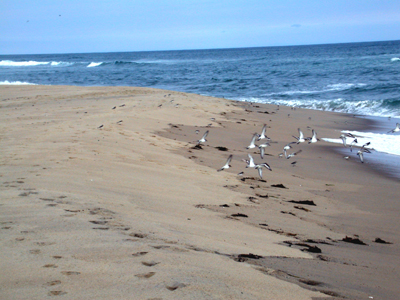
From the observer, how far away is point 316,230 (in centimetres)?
570

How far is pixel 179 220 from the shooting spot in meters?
4.99

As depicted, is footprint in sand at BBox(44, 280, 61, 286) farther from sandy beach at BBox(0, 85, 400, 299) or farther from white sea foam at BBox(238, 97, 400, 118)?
white sea foam at BBox(238, 97, 400, 118)

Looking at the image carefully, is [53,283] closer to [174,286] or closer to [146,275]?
[146,275]

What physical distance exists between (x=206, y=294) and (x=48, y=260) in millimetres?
1366

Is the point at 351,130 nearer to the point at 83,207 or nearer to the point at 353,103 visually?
the point at 353,103

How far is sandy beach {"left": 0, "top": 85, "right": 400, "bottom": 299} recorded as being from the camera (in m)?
3.27

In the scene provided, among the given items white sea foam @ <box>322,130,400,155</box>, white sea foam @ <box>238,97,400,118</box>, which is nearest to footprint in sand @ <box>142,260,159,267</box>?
white sea foam @ <box>322,130,400,155</box>

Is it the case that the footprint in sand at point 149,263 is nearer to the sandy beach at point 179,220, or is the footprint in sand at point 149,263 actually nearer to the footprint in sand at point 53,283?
the sandy beach at point 179,220

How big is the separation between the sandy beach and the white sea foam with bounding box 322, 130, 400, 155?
173 centimetres

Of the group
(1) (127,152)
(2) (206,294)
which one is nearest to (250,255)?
(2) (206,294)

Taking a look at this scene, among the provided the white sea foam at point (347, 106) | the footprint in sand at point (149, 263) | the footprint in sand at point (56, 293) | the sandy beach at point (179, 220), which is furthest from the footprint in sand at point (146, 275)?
the white sea foam at point (347, 106)

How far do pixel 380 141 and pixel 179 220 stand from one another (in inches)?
429

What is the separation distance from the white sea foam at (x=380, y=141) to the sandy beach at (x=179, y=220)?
1734 millimetres

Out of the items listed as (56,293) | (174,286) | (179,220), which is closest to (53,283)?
(56,293)
